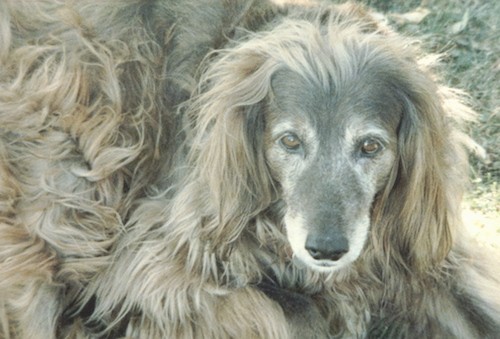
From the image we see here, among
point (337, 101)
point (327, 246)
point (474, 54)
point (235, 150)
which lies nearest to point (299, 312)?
point (327, 246)

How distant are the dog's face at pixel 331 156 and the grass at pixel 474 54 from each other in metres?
1.33

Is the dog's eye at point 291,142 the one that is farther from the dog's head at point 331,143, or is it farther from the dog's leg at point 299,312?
the dog's leg at point 299,312

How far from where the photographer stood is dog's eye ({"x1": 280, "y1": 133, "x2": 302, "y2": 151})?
357 centimetres

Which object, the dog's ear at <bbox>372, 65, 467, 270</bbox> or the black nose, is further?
the dog's ear at <bbox>372, 65, 467, 270</bbox>

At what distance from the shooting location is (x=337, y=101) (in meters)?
3.55

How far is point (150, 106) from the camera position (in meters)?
4.20

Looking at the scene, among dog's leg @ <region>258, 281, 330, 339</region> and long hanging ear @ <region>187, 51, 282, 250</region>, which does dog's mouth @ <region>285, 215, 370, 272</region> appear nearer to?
long hanging ear @ <region>187, 51, 282, 250</region>

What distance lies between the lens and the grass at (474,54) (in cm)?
493

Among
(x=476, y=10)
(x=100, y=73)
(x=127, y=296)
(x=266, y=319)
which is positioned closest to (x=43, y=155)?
(x=100, y=73)

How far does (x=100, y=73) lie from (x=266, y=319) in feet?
4.14

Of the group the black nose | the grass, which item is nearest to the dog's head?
the black nose

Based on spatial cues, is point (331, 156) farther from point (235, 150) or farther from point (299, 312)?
point (299, 312)

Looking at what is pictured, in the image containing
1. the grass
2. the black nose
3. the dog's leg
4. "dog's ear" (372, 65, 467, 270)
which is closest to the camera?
the black nose

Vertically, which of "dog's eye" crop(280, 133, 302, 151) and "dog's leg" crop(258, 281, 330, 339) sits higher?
"dog's eye" crop(280, 133, 302, 151)
